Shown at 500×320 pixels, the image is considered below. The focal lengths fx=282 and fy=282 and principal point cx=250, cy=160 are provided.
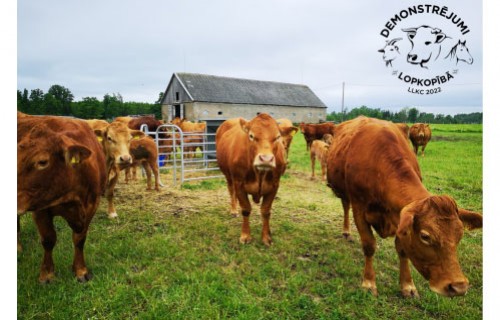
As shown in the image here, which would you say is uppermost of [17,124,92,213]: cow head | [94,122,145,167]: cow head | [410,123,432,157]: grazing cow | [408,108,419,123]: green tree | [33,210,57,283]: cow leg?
[410,123,432,157]: grazing cow

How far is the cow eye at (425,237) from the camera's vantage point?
1806 mm

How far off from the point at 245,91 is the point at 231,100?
12.2ft

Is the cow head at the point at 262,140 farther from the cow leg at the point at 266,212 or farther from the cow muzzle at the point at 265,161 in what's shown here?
the cow leg at the point at 266,212

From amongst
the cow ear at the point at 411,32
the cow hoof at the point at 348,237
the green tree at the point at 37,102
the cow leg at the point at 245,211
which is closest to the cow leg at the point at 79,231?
the green tree at the point at 37,102

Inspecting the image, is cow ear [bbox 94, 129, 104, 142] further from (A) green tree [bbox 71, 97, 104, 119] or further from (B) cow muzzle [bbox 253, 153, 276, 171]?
(B) cow muzzle [bbox 253, 153, 276, 171]

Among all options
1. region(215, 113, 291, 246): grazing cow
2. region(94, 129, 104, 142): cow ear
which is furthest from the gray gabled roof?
region(215, 113, 291, 246): grazing cow

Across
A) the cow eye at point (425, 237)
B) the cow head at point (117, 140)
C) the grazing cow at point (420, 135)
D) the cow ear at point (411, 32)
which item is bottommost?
the cow eye at point (425, 237)

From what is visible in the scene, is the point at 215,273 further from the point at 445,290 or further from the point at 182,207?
the point at 182,207

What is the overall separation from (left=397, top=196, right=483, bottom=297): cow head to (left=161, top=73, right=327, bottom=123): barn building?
27.1 m

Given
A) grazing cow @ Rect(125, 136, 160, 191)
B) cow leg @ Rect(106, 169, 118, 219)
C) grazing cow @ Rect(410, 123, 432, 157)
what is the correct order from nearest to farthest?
cow leg @ Rect(106, 169, 118, 219), grazing cow @ Rect(125, 136, 160, 191), grazing cow @ Rect(410, 123, 432, 157)

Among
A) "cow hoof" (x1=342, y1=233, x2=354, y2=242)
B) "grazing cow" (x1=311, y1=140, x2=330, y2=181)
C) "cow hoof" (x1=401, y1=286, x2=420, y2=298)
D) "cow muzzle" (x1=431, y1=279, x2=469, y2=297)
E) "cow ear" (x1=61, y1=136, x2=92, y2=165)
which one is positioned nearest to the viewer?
"cow muzzle" (x1=431, y1=279, x2=469, y2=297)

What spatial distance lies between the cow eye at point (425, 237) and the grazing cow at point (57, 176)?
2.67 meters

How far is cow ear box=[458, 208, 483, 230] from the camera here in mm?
1890

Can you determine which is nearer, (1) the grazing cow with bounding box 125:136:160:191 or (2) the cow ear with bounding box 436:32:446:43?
(2) the cow ear with bounding box 436:32:446:43
